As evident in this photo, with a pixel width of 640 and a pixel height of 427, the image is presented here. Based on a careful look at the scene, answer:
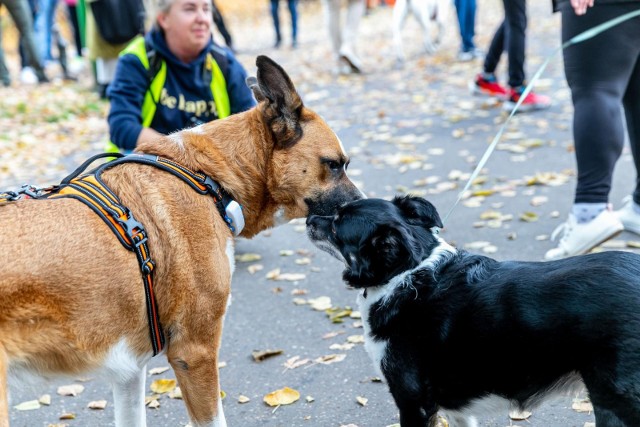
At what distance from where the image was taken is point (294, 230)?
652 cm

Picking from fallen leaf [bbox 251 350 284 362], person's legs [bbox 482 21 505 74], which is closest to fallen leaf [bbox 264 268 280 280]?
fallen leaf [bbox 251 350 284 362]

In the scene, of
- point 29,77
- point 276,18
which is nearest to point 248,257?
point 29,77

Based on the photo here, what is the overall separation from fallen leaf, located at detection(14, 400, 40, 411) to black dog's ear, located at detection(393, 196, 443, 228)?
2.40 m

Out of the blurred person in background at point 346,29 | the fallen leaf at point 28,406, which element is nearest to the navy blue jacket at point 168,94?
the fallen leaf at point 28,406

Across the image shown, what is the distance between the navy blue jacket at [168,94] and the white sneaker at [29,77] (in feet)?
35.3

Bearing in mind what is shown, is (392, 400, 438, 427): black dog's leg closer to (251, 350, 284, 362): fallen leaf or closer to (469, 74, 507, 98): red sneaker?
(251, 350, 284, 362): fallen leaf

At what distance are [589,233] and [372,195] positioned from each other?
109 inches

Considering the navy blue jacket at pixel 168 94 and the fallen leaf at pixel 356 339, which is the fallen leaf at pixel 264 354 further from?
the navy blue jacket at pixel 168 94

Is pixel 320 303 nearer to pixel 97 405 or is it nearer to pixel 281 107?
pixel 97 405

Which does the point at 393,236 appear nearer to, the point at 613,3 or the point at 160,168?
the point at 160,168

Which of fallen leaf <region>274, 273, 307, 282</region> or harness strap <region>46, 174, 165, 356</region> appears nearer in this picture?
harness strap <region>46, 174, 165, 356</region>

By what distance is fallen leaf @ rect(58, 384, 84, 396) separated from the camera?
400cm

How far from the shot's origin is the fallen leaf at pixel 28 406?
3.87 meters

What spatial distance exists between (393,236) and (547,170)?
4643mm
